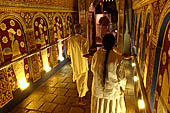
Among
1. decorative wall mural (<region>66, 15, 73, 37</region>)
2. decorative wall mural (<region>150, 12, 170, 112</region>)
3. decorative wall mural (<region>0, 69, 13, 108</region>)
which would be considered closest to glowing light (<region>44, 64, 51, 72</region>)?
decorative wall mural (<region>0, 69, 13, 108</region>)

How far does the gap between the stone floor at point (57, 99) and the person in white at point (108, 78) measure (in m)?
1.51

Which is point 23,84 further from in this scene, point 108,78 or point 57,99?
point 108,78

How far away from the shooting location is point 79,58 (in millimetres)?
3900

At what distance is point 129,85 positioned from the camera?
5.30m

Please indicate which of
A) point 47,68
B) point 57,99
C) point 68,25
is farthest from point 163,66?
point 68,25

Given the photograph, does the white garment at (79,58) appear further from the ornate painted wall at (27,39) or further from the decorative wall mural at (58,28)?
the decorative wall mural at (58,28)

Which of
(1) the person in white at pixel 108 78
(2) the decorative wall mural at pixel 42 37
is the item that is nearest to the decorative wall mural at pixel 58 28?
(2) the decorative wall mural at pixel 42 37

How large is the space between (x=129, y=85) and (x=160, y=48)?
3.62m

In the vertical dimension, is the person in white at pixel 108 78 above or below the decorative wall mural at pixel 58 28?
below

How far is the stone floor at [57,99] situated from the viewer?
13.2 feet

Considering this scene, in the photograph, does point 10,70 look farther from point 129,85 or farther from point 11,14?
point 129,85

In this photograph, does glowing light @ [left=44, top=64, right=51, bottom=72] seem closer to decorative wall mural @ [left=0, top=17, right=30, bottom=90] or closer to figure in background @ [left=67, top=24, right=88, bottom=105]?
decorative wall mural @ [left=0, top=17, right=30, bottom=90]

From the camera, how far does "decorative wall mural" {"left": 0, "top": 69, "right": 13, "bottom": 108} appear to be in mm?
3709

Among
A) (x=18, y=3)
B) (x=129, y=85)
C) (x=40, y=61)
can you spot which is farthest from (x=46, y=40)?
(x=129, y=85)
